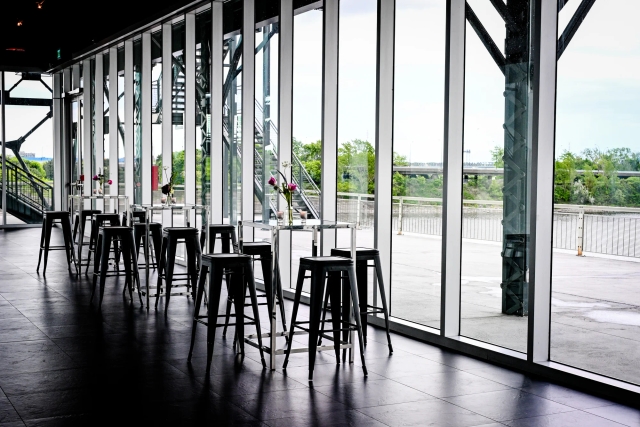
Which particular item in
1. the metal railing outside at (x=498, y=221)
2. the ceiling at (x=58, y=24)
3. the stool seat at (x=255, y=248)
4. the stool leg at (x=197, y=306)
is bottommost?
the stool leg at (x=197, y=306)

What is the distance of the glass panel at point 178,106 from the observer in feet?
35.3

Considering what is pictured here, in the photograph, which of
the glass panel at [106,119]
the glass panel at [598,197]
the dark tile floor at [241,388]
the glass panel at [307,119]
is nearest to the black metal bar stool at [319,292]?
the dark tile floor at [241,388]

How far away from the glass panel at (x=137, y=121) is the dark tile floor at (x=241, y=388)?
6382 millimetres

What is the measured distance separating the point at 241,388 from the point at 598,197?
230 centimetres

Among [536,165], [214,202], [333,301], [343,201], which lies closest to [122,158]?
[214,202]

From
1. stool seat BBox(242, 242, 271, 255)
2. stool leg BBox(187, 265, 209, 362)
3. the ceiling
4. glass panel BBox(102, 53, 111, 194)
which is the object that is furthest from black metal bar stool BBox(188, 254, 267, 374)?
glass panel BBox(102, 53, 111, 194)

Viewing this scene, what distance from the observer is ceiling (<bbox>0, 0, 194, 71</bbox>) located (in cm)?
1098

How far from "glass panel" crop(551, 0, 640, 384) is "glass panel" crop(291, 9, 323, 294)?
2.95 metres

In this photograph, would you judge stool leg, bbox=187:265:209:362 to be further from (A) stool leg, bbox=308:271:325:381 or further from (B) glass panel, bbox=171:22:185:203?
(B) glass panel, bbox=171:22:185:203

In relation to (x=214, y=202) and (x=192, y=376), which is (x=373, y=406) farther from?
(x=214, y=202)

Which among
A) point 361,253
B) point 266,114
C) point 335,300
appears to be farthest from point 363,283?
point 266,114

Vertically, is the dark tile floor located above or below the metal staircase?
below

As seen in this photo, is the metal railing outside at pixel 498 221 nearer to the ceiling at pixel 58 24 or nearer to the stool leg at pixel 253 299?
the stool leg at pixel 253 299

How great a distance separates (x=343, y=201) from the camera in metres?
7.13
